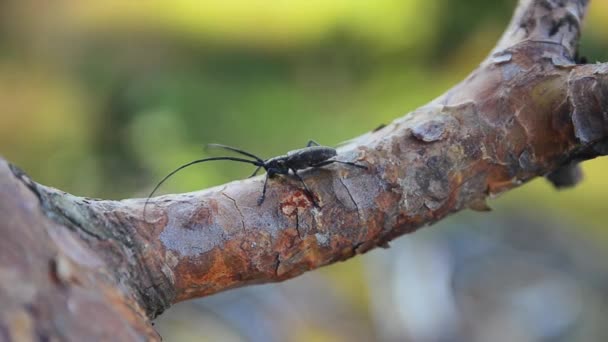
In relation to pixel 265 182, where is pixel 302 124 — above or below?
below

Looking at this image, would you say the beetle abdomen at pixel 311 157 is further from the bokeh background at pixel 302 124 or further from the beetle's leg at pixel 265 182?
A: the bokeh background at pixel 302 124

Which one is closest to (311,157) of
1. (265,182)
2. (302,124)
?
(265,182)

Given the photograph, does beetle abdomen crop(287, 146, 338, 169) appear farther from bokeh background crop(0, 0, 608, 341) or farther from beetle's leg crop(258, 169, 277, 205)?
bokeh background crop(0, 0, 608, 341)

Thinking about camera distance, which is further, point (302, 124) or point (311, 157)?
point (302, 124)

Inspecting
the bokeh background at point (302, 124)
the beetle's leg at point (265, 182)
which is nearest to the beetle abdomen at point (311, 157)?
the beetle's leg at point (265, 182)

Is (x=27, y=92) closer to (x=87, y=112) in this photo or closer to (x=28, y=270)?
(x=87, y=112)

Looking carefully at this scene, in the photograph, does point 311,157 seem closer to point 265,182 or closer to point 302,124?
point 265,182

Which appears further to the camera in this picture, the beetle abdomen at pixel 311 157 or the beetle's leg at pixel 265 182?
the beetle abdomen at pixel 311 157

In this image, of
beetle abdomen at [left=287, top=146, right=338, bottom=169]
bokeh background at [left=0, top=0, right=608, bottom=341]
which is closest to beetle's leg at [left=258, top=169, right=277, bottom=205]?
beetle abdomen at [left=287, top=146, right=338, bottom=169]
